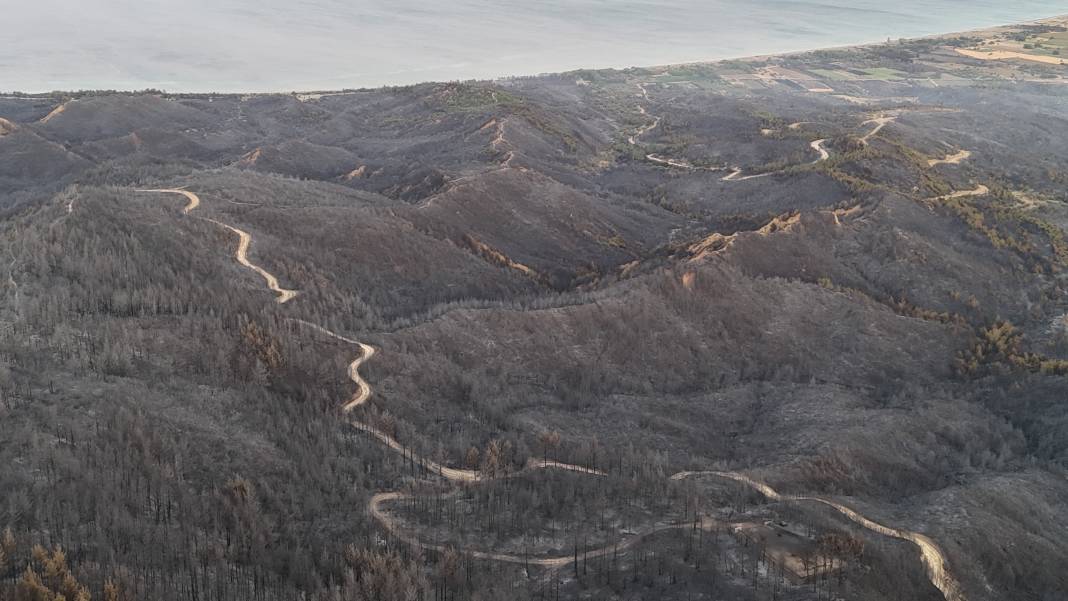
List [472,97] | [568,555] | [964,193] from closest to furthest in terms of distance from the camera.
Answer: [568,555], [964,193], [472,97]

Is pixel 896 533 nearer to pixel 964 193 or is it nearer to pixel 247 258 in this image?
pixel 247 258

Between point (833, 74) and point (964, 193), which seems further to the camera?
point (833, 74)

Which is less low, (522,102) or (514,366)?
(522,102)

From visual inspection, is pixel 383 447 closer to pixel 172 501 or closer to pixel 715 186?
pixel 172 501

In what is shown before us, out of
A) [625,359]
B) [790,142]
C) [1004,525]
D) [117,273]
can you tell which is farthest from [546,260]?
[790,142]

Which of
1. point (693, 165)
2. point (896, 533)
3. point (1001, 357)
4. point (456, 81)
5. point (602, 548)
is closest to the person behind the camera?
point (602, 548)

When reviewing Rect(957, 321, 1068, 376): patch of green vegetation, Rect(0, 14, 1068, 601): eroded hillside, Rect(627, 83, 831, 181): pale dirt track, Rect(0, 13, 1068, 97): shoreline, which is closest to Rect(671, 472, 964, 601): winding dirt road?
Rect(0, 14, 1068, 601): eroded hillside

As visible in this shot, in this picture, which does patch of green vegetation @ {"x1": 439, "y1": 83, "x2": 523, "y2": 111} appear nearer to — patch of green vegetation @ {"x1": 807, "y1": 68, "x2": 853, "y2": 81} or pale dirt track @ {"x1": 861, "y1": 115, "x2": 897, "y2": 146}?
pale dirt track @ {"x1": 861, "y1": 115, "x2": 897, "y2": 146}

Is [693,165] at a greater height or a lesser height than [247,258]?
greater

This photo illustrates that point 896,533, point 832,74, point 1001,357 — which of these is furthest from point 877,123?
point 896,533
